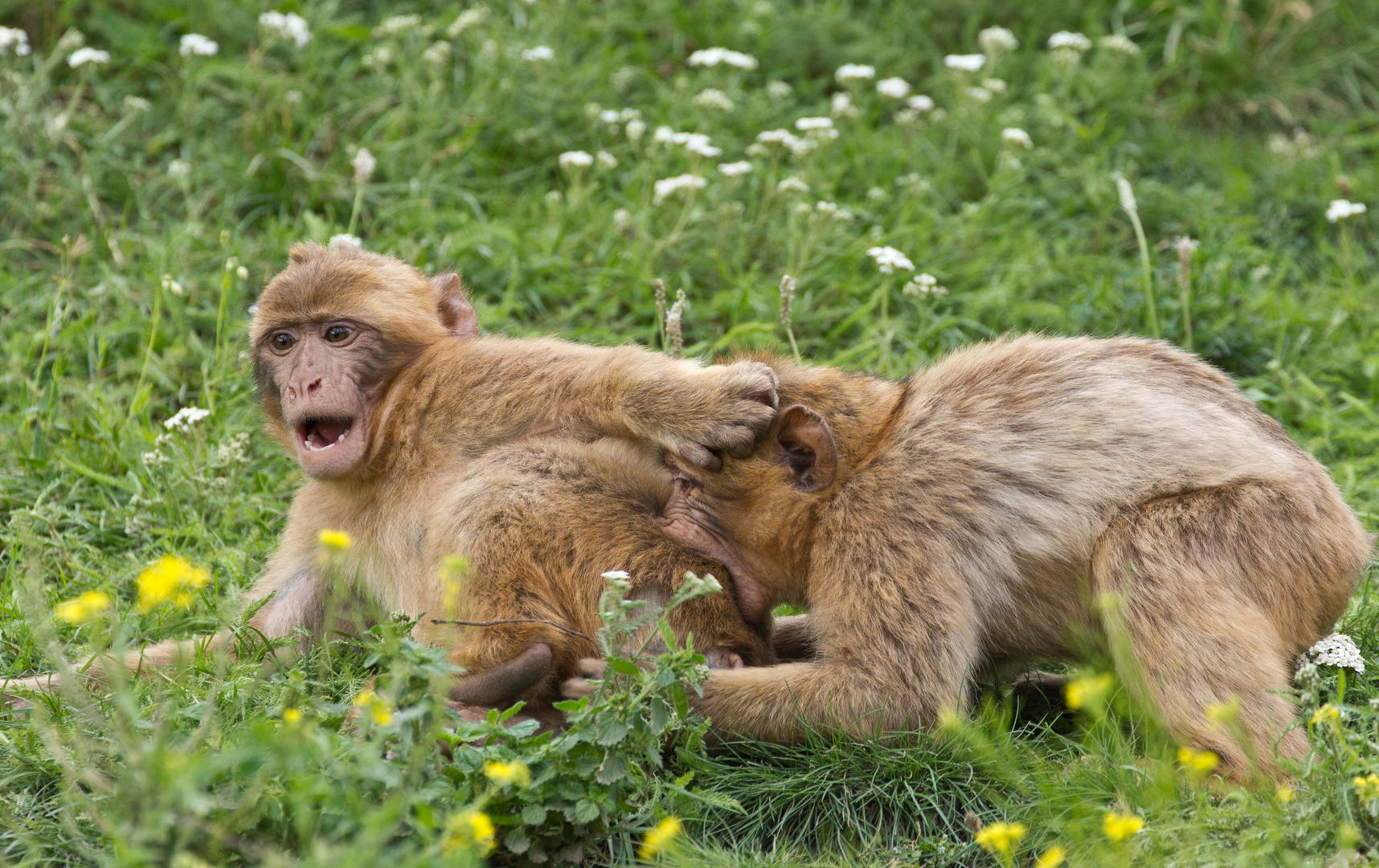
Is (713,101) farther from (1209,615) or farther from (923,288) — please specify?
(1209,615)

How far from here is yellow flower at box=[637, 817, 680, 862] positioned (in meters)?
2.53

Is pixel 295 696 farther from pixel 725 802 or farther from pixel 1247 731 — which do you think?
pixel 1247 731

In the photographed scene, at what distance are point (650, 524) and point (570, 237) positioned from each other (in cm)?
284

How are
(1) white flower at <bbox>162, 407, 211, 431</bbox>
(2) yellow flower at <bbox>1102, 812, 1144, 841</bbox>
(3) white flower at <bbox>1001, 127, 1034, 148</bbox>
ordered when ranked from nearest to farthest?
(2) yellow flower at <bbox>1102, 812, 1144, 841</bbox>, (1) white flower at <bbox>162, 407, 211, 431</bbox>, (3) white flower at <bbox>1001, 127, 1034, 148</bbox>

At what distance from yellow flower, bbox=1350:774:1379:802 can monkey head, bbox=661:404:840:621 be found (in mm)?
1567

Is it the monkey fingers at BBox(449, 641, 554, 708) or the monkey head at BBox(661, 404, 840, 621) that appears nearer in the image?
the monkey fingers at BBox(449, 641, 554, 708)

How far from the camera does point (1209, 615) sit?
3531 millimetres

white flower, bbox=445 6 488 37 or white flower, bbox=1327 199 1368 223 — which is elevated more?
white flower, bbox=445 6 488 37

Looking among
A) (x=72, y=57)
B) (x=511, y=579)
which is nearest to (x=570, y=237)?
(x=72, y=57)

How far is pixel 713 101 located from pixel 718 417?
3499mm

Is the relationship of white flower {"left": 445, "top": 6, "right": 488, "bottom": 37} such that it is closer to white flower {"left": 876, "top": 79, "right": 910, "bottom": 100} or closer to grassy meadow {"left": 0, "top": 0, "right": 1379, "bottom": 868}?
grassy meadow {"left": 0, "top": 0, "right": 1379, "bottom": 868}

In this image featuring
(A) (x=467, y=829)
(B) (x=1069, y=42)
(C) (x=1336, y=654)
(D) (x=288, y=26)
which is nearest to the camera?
(A) (x=467, y=829)

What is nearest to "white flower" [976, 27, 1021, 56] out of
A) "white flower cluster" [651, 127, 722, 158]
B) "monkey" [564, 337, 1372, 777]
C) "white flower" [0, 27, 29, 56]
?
"white flower cluster" [651, 127, 722, 158]

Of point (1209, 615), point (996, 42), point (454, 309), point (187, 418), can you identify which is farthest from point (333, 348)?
point (996, 42)
